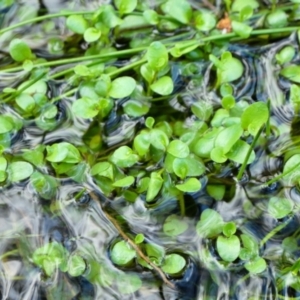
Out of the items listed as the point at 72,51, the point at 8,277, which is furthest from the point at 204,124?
the point at 8,277

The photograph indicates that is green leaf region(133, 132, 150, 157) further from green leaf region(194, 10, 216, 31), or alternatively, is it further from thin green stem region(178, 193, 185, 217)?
green leaf region(194, 10, 216, 31)

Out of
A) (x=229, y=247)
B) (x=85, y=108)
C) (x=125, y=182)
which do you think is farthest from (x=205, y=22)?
(x=229, y=247)

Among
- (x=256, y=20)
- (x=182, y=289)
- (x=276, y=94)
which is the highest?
(x=256, y=20)

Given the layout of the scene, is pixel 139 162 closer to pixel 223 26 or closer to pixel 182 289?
pixel 182 289

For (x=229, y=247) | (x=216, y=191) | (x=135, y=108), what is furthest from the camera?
(x=135, y=108)

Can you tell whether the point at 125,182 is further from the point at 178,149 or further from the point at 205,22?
the point at 205,22

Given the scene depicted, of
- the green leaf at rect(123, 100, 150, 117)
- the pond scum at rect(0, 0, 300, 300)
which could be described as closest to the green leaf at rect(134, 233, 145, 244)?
the pond scum at rect(0, 0, 300, 300)

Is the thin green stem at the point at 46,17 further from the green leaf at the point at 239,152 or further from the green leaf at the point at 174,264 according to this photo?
the green leaf at the point at 174,264

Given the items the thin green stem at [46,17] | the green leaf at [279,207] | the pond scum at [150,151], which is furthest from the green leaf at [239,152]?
the thin green stem at [46,17]
